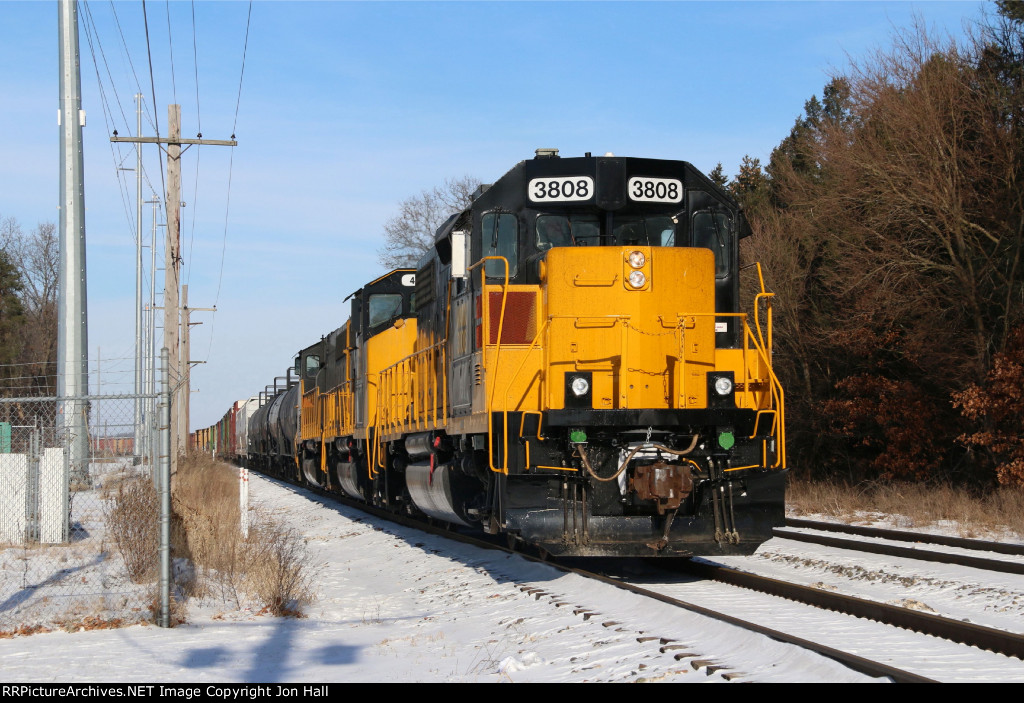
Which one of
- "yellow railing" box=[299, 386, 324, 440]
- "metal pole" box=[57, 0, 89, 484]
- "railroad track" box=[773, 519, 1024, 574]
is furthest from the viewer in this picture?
"yellow railing" box=[299, 386, 324, 440]

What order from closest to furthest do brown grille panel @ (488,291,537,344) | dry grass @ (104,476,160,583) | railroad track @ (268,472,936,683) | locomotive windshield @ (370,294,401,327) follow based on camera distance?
1. railroad track @ (268,472,936,683)
2. brown grille panel @ (488,291,537,344)
3. dry grass @ (104,476,160,583)
4. locomotive windshield @ (370,294,401,327)

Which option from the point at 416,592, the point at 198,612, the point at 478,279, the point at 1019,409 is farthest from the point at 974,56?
the point at 198,612

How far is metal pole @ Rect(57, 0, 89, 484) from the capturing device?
53.9 ft

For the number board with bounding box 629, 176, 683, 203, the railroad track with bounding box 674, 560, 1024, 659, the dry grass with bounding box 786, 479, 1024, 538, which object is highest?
the number board with bounding box 629, 176, 683, 203

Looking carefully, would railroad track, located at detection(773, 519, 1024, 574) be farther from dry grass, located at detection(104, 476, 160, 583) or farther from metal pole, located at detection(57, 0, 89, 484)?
metal pole, located at detection(57, 0, 89, 484)

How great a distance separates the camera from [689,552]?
8789 millimetres

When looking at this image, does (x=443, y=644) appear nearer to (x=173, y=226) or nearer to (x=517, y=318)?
(x=517, y=318)

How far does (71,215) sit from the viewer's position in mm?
16531

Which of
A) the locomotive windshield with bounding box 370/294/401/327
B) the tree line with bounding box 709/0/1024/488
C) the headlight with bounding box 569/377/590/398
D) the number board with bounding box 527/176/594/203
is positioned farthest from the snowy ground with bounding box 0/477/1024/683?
the tree line with bounding box 709/0/1024/488

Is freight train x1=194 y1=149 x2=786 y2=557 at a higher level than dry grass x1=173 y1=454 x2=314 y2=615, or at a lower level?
higher

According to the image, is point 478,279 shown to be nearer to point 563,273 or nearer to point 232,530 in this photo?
point 563,273

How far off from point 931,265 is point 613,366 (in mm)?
13249

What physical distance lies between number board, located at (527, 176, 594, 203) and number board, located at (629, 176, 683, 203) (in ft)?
1.36

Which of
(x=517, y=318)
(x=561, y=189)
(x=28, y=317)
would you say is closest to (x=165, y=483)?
(x=517, y=318)
